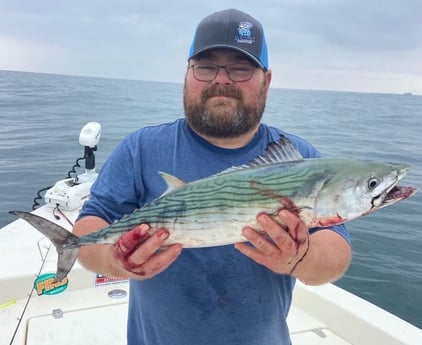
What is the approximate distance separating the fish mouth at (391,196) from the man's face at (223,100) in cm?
74

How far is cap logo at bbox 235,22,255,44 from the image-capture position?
209 cm

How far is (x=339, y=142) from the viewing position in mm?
16266

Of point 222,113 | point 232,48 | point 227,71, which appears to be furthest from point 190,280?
point 232,48

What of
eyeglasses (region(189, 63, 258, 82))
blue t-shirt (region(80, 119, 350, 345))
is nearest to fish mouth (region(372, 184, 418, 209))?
blue t-shirt (region(80, 119, 350, 345))

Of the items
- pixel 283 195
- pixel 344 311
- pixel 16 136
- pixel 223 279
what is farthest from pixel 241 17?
pixel 16 136

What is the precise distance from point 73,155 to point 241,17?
11.1m

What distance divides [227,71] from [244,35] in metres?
0.20

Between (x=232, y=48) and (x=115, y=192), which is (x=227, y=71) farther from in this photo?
(x=115, y=192)

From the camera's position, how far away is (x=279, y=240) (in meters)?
1.55

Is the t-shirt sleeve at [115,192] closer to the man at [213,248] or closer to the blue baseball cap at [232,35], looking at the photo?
the man at [213,248]

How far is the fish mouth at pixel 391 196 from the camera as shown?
5.14 ft

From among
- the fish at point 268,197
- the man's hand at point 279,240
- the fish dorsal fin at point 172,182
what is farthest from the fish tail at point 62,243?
the man's hand at point 279,240

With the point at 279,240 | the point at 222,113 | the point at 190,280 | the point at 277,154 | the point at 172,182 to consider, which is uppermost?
the point at 222,113

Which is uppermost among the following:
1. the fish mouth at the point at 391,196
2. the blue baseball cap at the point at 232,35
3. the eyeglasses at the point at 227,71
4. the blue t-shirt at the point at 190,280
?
the blue baseball cap at the point at 232,35
